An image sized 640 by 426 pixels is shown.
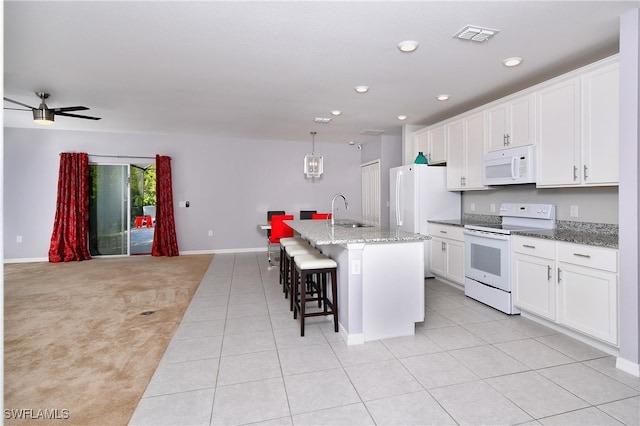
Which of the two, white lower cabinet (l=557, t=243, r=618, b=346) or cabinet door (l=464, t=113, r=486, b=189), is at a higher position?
cabinet door (l=464, t=113, r=486, b=189)

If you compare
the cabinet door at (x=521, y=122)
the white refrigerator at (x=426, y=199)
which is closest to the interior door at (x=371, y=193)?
the white refrigerator at (x=426, y=199)

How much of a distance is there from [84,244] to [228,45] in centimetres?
554

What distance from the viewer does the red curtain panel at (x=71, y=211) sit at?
20.5 ft

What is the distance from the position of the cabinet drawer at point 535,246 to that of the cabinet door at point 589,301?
0.14 meters

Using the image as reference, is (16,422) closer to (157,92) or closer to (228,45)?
(228,45)

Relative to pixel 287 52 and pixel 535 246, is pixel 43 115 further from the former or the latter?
pixel 535 246

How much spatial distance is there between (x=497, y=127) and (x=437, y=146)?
1.14m

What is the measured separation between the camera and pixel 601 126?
108 inches

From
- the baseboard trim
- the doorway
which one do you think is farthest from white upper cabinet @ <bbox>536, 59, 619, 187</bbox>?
the doorway

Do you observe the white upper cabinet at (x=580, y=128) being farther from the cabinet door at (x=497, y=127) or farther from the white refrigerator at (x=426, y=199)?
the white refrigerator at (x=426, y=199)

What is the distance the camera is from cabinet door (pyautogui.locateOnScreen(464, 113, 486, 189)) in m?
4.16

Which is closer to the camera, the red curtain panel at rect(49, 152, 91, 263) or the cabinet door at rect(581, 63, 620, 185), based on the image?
the cabinet door at rect(581, 63, 620, 185)

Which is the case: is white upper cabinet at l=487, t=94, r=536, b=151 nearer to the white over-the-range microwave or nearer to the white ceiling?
the white over-the-range microwave

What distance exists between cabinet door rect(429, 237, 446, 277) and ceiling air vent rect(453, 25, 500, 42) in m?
2.59
